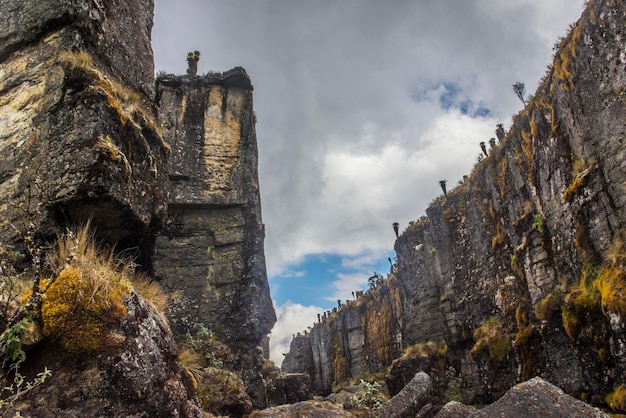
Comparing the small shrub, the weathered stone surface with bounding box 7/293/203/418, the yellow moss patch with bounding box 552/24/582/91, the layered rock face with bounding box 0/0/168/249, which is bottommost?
the small shrub

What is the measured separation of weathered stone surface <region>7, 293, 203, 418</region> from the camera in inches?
173

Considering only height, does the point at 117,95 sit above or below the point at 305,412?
above

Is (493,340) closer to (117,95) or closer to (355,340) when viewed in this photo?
(117,95)

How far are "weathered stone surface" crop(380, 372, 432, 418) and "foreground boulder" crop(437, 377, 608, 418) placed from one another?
4.52 meters

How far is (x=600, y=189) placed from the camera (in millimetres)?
15945

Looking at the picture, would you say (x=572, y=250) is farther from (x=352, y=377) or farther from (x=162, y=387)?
(x=352, y=377)

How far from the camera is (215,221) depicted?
58.4 feet

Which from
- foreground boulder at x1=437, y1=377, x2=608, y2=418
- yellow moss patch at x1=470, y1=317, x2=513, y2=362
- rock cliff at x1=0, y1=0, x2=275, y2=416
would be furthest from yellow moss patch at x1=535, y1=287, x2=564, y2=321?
rock cliff at x1=0, y1=0, x2=275, y2=416

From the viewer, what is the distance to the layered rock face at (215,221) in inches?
643

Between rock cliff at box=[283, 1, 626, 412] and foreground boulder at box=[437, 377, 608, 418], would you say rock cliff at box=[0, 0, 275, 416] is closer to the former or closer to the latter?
foreground boulder at box=[437, 377, 608, 418]

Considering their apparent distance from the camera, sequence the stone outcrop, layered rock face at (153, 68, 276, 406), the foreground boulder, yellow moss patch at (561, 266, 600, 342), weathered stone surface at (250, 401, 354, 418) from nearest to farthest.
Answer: the foreground boulder
weathered stone surface at (250, 401, 354, 418)
yellow moss patch at (561, 266, 600, 342)
layered rock face at (153, 68, 276, 406)
the stone outcrop

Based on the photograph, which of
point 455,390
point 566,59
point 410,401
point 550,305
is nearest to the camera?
point 410,401

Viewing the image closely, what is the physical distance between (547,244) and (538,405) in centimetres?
1414

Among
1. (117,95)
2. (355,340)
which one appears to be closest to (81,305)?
(117,95)
